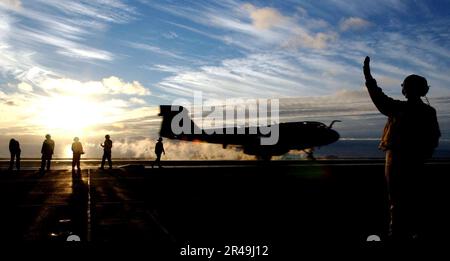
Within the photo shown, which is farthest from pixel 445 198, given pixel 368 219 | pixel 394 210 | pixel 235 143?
pixel 235 143

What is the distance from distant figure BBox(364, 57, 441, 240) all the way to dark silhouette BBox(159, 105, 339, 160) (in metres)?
37.6

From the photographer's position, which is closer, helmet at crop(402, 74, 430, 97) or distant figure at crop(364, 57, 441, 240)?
distant figure at crop(364, 57, 441, 240)

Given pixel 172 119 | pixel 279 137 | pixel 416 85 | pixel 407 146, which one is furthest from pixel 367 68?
pixel 172 119

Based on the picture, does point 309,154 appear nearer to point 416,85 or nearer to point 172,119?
point 172,119

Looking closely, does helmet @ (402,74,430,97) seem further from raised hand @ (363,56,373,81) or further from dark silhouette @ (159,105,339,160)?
dark silhouette @ (159,105,339,160)

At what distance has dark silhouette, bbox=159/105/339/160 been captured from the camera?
4253 cm

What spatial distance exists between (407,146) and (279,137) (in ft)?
126

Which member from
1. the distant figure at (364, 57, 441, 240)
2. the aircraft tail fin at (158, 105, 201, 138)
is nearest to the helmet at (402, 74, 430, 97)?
the distant figure at (364, 57, 441, 240)

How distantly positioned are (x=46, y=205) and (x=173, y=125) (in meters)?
43.8

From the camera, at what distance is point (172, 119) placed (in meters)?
56.2

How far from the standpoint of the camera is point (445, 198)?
1295 cm

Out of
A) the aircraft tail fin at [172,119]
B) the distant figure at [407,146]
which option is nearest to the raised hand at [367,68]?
the distant figure at [407,146]
